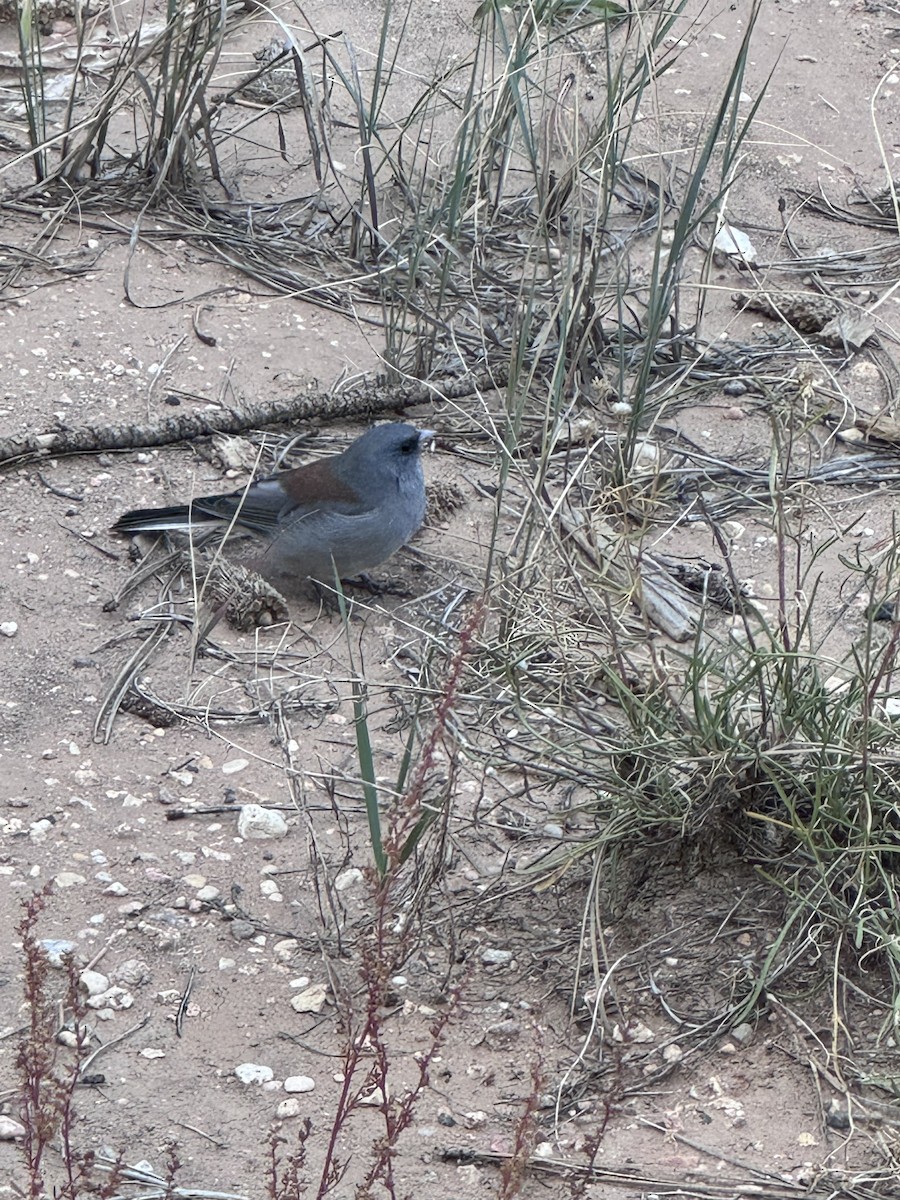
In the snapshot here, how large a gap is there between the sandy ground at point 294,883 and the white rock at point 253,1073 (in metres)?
0.01

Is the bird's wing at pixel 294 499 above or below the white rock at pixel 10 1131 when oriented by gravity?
below

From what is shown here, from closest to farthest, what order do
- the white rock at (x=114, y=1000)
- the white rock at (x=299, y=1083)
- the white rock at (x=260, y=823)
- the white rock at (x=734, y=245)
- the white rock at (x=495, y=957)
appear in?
1. the white rock at (x=299, y=1083)
2. the white rock at (x=114, y=1000)
3. the white rock at (x=495, y=957)
4. the white rock at (x=260, y=823)
5. the white rock at (x=734, y=245)

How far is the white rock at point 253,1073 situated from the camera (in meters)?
2.67

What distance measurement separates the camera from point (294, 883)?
3139mm

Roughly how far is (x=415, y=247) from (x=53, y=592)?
1469 millimetres

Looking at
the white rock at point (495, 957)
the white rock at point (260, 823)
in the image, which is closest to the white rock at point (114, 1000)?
the white rock at point (260, 823)

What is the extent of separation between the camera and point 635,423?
4.29m

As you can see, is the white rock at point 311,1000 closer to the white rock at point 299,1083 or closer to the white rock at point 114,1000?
the white rock at point 299,1083

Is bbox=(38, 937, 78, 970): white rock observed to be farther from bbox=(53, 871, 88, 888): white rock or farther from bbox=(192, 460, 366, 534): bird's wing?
bbox=(192, 460, 366, 534): bird's wing

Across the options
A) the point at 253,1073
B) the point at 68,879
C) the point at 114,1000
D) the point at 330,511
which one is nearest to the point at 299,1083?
the point at 253,1073

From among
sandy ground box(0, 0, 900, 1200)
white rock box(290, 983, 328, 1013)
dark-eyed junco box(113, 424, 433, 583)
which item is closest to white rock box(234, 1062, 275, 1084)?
sandy ground box(0, 0, 900, 1200)

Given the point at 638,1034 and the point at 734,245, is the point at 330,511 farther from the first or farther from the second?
the point at 734,245

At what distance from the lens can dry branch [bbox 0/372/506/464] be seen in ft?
14.4

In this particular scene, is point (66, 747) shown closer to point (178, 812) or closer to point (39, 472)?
point (178, 812)
